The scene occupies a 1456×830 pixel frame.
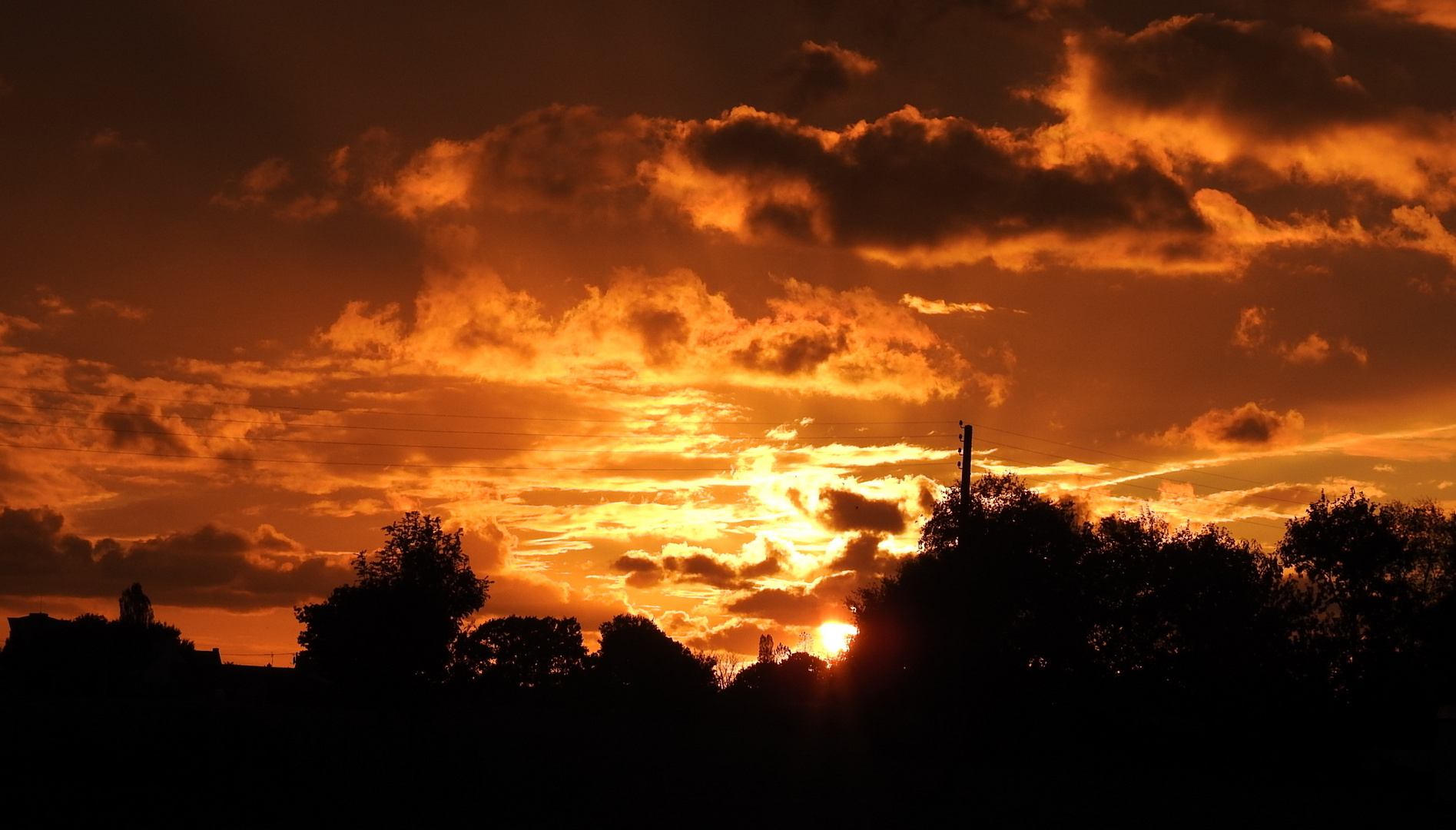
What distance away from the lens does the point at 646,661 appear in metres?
150

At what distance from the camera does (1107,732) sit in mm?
68812

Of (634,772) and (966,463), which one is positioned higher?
(966,463)

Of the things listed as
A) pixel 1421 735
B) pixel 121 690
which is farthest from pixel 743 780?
pixel 121 690

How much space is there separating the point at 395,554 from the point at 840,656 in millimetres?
27621

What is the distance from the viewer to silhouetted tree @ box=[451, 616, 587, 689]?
513 ft

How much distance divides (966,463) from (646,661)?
97725 mm

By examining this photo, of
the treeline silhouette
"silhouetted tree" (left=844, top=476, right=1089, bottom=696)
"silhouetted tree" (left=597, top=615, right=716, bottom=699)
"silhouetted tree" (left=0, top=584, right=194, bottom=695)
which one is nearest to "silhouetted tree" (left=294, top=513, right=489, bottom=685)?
the treeline silhouette

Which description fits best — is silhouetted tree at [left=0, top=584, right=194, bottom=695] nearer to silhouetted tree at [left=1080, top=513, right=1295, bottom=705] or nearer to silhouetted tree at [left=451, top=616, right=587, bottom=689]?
silhouetted tree at [left=451, top=616, right=587, bottom=689]

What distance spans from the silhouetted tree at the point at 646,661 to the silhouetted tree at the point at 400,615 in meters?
68.0

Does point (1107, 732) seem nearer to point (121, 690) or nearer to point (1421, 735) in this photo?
point (1421, 735)

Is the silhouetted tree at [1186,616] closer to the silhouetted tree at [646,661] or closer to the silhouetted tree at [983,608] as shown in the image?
the silhouetted tree at [983,608]

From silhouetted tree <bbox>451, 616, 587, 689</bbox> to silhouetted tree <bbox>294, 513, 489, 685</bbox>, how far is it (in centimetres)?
8671

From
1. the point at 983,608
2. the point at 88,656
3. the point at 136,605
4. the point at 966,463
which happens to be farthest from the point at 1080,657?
the point at 136,605

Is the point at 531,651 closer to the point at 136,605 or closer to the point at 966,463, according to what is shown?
the point at 136,605
